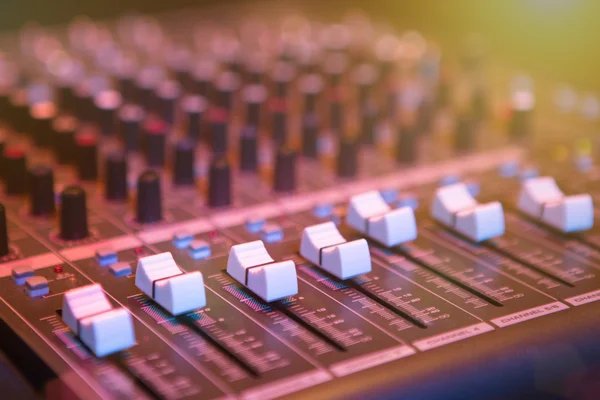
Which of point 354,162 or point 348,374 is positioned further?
point 354,162

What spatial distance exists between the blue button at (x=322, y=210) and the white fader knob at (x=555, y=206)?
0.43 meters

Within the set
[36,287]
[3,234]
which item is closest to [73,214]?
[3,234]

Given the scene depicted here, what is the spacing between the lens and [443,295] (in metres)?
1.62

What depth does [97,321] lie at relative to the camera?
1359 millimetres

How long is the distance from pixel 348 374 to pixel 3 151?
1.11 meters

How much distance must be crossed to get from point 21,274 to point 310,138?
916 millimetres

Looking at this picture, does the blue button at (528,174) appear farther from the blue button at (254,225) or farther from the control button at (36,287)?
the control button at (36,287)

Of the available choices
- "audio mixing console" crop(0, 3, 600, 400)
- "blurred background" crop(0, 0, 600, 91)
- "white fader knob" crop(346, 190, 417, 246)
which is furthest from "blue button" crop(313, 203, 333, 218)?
"blurred background" crop(0, 0, 600, 91)

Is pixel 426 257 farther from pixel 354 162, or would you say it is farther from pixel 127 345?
pixel 127 345

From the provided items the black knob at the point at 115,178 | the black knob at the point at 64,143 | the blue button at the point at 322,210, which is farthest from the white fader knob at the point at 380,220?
the black knob at the point at 64,143

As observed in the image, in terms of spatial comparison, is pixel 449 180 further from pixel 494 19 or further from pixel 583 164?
pixel 494 19

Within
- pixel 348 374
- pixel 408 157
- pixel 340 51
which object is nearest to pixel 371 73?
pixel 340 51

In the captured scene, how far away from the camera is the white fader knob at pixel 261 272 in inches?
60.8

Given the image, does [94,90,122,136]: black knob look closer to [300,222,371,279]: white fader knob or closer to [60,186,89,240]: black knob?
[60,186,89,240]: black knob
